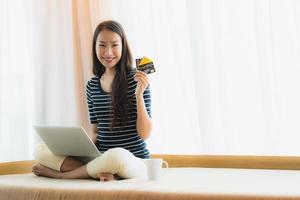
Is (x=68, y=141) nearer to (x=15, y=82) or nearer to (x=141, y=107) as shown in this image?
(x=141, y=107)

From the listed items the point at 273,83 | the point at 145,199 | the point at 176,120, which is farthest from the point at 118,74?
the point at 145,199

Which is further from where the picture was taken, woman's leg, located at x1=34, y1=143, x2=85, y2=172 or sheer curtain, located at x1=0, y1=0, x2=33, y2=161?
sheer curtain, located at x1=0, y1=0, x2=33, y2=161

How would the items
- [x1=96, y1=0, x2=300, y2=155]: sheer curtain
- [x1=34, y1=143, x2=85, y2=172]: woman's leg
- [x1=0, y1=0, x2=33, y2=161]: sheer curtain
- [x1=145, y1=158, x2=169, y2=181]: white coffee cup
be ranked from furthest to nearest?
[x1=0, y1=0, x2=33, y2=161]: sheer curtain < [x1=96, y1=0, x2=300, y2=155]: sheer curtain < [x1=34, y1=143, x2=85, y2=172]: woman's leg < [x1=145, y1=158, x2=169, y2=181]: white coffee cup

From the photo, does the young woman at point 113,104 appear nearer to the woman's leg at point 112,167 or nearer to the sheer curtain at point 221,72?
the woman's leg at point 112,167

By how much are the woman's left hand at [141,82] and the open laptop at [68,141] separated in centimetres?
28

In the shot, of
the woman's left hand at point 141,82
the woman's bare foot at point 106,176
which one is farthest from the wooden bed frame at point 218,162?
the woman's bare foot at point 106,176

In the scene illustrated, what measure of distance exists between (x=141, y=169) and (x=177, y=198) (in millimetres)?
394

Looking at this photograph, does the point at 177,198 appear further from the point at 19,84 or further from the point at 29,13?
the point at 29,13

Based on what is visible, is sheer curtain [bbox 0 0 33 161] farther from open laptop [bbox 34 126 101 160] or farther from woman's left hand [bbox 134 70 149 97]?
woman's left hand [bbox 134 70 149 97]

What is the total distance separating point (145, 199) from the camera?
141cm

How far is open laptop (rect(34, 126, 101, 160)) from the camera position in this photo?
171 cm

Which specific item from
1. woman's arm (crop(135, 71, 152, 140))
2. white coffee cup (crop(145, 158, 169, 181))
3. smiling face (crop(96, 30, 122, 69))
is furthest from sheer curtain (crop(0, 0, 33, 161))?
white coffee cup (crop(145, 158, 169, 181))

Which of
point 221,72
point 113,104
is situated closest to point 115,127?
point 113,104

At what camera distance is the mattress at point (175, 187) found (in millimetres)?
1352
